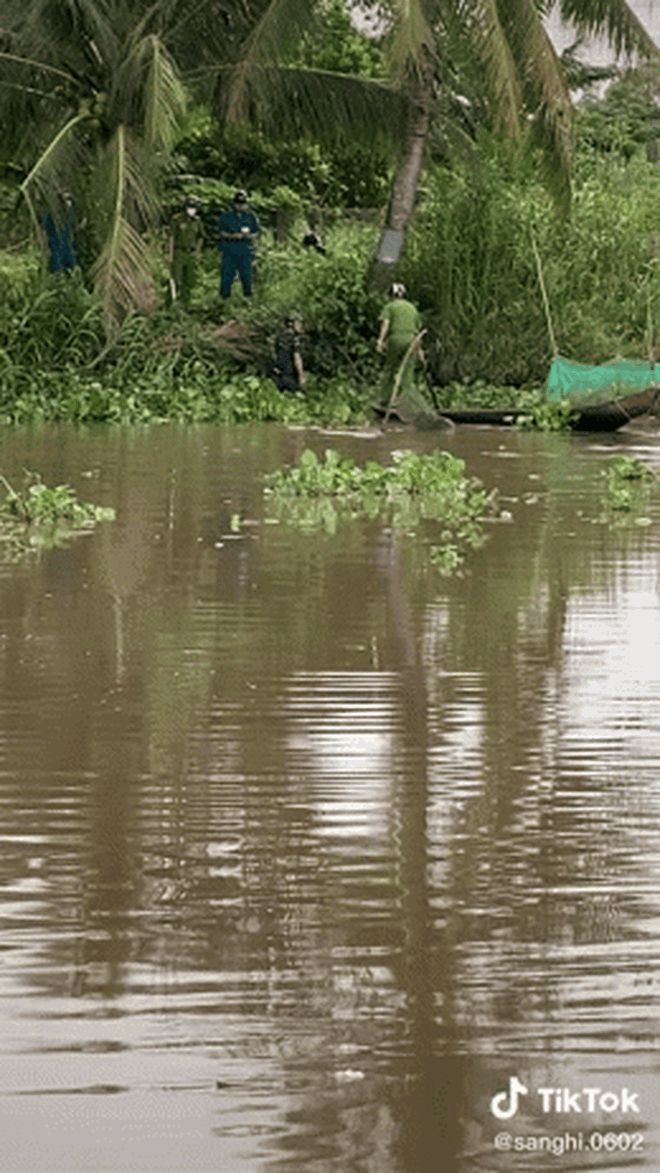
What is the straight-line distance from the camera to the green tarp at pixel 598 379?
26.6 metres

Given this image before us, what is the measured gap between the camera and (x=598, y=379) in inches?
1061

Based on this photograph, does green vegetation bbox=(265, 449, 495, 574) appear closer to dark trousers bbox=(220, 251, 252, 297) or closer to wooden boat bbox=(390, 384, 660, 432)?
wooden boat bbox=(390, 384, 660, 432)

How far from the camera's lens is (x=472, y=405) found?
94.9 ft

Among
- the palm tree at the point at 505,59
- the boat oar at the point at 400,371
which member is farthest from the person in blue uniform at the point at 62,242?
the boat oar at the point at 400,371

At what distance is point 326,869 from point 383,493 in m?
11.2

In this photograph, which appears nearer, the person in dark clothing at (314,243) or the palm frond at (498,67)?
the palm frond at (498,67)

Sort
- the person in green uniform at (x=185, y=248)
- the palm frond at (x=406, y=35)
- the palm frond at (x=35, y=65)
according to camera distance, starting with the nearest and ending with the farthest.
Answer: the palm frond at (x=406, y=35), the palm frond at (x=35, y=65), the person in green uniform at (x=185, y=248)

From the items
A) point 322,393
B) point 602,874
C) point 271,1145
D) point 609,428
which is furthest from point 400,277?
point 271,1145

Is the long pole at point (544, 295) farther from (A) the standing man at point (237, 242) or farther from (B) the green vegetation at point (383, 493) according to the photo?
Answer: (B) the green vegetation at point (383, 493)

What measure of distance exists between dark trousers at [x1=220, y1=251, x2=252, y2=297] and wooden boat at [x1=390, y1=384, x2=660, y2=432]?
526cm

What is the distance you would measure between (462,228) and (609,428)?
533 centimetres

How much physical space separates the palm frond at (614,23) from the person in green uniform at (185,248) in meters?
5.72

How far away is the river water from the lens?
4793 mm

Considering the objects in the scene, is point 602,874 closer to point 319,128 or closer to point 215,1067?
point 215,1067
